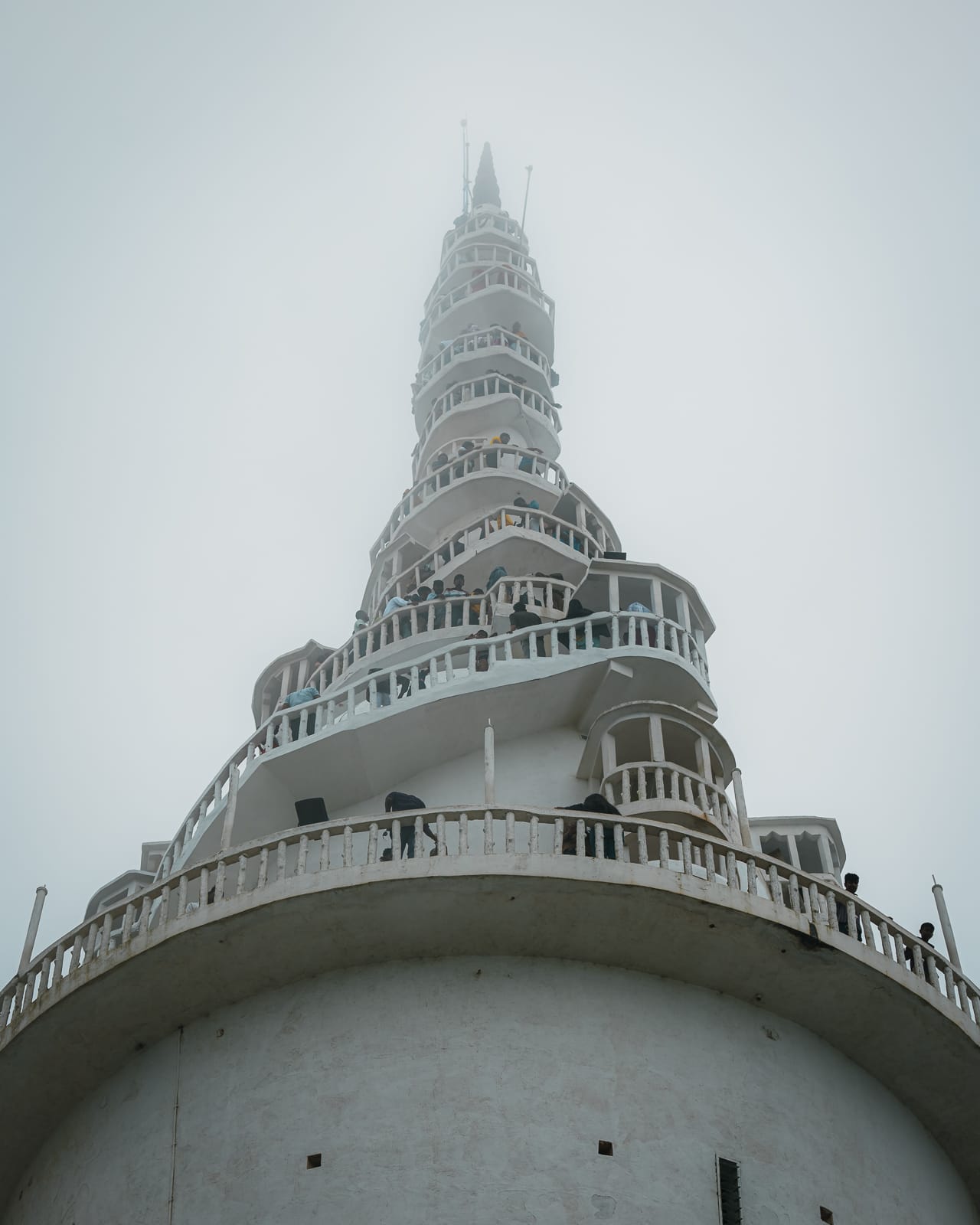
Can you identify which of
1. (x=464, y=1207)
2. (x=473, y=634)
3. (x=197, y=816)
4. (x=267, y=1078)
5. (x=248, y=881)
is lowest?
(x=464, y=1207)

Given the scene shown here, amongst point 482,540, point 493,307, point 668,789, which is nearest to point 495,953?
point 668,789

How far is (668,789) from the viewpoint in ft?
72.9

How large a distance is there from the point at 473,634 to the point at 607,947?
9.40 metres

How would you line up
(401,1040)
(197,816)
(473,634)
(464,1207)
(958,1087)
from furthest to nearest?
(473,634) < (197,816) < (958,1087) < (401,1040) < (464,1207)

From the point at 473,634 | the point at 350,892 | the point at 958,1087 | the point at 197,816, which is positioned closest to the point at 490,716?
the point at 473,634

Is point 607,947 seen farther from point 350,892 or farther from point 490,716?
point 490,716

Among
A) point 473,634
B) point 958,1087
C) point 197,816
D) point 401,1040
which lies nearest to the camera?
point 401,1040

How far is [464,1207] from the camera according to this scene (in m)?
16.0

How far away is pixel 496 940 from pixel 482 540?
1381 centimetres

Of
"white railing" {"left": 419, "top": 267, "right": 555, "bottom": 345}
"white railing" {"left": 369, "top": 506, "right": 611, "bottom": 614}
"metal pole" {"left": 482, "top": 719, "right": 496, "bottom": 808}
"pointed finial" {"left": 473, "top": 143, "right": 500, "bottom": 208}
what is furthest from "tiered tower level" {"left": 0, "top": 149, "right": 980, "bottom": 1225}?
"pointed finial" {"left": 473, "top": 143, "right": 500, "bottom": 208}

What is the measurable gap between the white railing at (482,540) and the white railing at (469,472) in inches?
102

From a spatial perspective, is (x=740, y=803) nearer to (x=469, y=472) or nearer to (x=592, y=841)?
(x=592, y=841)

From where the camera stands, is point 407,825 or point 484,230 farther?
point 484,230

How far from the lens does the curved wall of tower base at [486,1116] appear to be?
53.9 feet
